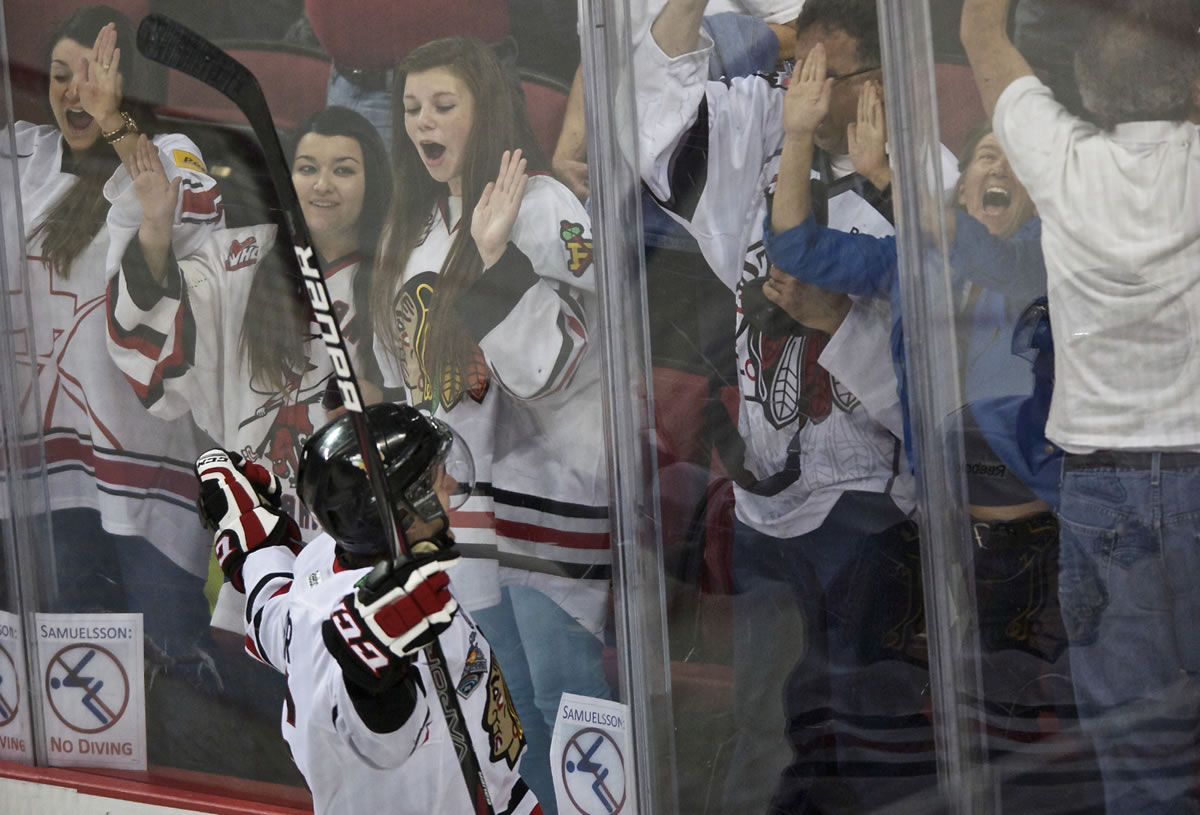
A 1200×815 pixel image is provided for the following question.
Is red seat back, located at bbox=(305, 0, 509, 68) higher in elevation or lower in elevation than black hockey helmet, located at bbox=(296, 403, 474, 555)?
higher

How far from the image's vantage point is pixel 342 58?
2553 mm

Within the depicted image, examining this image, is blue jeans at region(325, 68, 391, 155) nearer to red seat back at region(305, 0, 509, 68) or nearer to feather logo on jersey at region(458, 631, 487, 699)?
red seat back at region(305, 0, 509, 68)

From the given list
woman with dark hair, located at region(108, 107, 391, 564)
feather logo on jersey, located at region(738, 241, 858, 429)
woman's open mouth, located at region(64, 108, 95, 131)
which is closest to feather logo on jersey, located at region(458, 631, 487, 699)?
feather logo on jersey, located at region(738, 241, 858, 429)

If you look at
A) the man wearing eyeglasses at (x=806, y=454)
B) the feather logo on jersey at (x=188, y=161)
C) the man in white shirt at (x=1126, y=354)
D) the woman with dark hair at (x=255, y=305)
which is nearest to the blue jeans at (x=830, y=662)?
the man wearing eyeglasses at (x=806, y=454)

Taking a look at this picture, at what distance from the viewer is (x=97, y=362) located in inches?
115

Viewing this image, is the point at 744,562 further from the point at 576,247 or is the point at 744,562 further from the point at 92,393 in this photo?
the point at 92,393

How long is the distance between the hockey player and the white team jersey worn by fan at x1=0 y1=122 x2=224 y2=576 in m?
0.90

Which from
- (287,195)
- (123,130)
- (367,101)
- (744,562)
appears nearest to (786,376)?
(744,562)

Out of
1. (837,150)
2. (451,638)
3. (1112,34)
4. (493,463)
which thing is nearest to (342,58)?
(493,463)

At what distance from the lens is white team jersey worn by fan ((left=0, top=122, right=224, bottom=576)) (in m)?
2.85

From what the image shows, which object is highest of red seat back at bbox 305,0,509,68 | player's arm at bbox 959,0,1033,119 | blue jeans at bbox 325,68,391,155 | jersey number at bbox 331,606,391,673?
red seat back at bbox 305,0,509,68

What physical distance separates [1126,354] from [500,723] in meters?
1.12

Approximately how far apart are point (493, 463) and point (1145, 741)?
1.22 metres

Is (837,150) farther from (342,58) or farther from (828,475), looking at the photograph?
(342,58)
